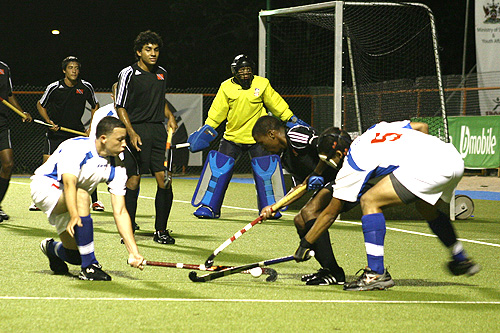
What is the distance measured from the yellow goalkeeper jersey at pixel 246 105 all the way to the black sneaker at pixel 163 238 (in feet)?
7.43

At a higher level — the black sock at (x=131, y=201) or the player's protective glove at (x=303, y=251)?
the player's protective glove at (x=303, y=251)

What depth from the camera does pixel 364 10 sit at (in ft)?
35.5

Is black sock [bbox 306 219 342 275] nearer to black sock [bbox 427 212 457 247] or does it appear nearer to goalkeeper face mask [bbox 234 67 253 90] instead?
black sock [bbox 427 212 457 247]

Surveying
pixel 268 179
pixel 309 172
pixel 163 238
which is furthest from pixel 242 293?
pixel 268 179

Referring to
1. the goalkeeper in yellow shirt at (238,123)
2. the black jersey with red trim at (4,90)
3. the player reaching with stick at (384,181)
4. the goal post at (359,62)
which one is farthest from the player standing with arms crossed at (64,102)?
the player reaching with stick at (384,181)

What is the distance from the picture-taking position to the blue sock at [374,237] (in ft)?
15.0

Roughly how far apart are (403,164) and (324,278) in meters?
0.87

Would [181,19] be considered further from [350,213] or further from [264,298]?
[264,298]

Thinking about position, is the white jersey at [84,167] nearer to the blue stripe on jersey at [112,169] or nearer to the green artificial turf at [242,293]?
the blue stripe on jersey at [112,169]

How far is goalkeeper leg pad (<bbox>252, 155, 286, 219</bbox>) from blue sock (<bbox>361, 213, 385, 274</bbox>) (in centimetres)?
410

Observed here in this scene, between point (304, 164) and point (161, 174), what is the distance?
195 cm

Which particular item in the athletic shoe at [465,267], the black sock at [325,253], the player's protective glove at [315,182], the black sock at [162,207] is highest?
the player's protective glove at [315,182]

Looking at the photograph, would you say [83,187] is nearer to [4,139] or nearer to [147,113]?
[147,113]

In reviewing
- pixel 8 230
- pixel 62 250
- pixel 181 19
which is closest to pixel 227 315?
pixel 62 250
